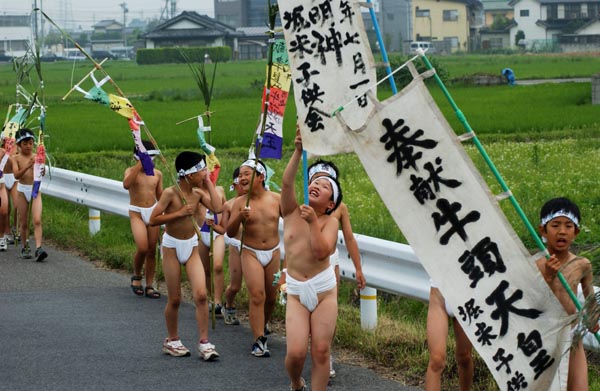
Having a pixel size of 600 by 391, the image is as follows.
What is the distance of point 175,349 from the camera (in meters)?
8.72

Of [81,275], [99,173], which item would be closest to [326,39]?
[81,275]

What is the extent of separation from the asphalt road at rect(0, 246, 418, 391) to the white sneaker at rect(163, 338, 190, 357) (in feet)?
0.18

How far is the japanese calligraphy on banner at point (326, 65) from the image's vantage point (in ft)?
22.5

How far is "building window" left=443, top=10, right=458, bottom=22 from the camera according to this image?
102m

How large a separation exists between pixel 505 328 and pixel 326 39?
2.21m

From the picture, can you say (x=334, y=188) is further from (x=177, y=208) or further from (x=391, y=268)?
(x=177, y=208)

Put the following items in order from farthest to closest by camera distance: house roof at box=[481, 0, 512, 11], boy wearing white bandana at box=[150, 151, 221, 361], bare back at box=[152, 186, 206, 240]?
house roof at box=[481, 0, 512, 11]
bare back at box=[152, 186, 206, 240]
boy wearing white bandana at box=[150, 151, 221, 361]

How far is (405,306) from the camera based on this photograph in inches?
403

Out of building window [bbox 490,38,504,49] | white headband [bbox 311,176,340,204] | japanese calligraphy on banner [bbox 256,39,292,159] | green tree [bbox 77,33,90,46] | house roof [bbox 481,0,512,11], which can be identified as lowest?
white headband [bbox 311,176,340,204]

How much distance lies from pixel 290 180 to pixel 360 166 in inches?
520

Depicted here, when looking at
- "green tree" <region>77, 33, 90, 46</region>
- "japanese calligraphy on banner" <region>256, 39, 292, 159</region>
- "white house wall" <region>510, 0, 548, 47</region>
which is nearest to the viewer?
"japanese calligraphy on banner" <region>256, 39, 292, 159</region>

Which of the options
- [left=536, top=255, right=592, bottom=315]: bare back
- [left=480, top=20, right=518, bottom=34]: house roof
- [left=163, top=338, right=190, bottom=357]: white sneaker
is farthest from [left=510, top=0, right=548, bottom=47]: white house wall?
[left=536, top=255, right=592, bottom=315]: bare back

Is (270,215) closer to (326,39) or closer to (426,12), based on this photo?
(326,39)

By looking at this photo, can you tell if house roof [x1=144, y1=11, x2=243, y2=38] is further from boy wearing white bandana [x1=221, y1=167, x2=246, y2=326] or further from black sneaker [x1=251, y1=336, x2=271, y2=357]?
black sneaker [x1=251, y1=336, x2=271, y2=357]
